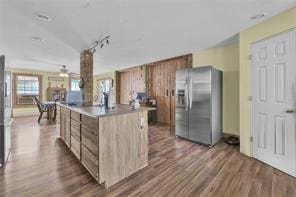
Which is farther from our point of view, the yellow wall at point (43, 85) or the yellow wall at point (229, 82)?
the yellow wall at point (43, 85)

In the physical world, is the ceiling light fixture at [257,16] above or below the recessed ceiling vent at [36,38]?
below

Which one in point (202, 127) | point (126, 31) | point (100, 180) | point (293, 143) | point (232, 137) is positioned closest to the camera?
point (100, 180)

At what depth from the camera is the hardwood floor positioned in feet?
6.46

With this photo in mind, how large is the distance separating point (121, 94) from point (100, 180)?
21.4ft

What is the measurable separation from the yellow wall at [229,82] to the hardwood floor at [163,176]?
0.98 metres

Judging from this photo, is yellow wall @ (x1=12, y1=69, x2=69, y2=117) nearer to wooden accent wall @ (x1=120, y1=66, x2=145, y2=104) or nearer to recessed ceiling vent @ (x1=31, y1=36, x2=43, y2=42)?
wooden accent wall @ (x1=120, y1=66, x2=145, y2=104)

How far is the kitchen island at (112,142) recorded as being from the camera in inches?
79.7

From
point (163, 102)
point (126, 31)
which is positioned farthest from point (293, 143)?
point (163, 102)

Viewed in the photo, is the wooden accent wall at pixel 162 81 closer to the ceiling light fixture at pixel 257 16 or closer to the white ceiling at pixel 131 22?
the white ceiling at pixel 131 22

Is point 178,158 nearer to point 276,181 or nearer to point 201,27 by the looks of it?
point 276,181

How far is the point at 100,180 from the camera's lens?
1999 millimetres

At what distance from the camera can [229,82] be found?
4211 millimetres

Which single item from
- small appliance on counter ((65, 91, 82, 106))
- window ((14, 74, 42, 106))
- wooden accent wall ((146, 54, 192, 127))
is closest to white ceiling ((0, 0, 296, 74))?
small appliance on counter ((65, 91, 82, 106))

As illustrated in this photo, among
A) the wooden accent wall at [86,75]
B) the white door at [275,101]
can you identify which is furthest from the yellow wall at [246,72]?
the wooden accent wall at [86,75]
